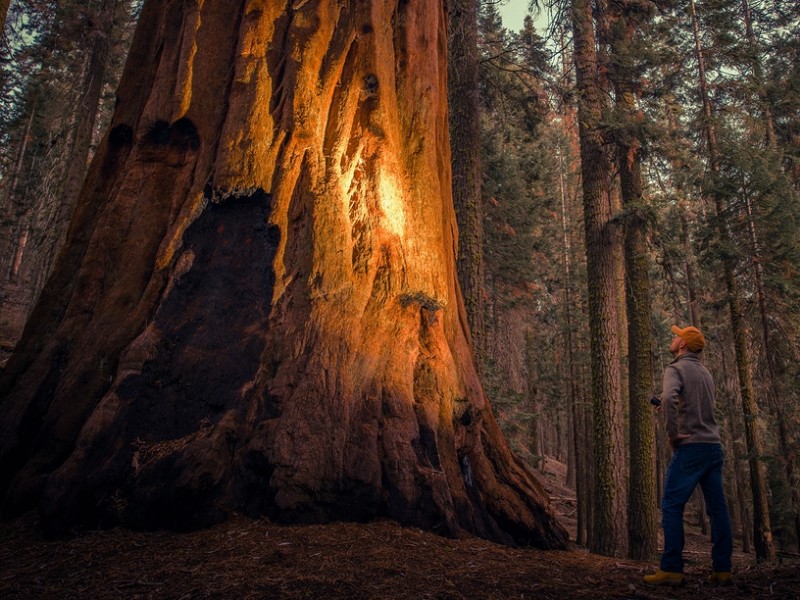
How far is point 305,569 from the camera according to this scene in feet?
10.3

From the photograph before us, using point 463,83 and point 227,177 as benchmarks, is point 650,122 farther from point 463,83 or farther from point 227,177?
point 227,177

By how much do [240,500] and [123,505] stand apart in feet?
2.66

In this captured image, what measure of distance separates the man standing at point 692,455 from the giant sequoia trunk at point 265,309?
1254 mm

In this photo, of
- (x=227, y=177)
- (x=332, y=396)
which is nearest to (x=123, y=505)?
(x=332, y=396)

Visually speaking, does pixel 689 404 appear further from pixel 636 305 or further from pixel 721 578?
pixel 636 305

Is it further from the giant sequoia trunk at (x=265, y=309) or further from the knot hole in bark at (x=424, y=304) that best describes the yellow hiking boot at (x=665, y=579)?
the knot hole in bark at (x=424, y=304)

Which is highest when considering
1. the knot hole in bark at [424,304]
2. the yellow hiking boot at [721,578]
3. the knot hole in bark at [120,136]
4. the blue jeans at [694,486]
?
the knot hole in bark at [120,136]

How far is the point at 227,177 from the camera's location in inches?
199

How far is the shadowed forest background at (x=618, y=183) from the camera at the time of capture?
1005cm

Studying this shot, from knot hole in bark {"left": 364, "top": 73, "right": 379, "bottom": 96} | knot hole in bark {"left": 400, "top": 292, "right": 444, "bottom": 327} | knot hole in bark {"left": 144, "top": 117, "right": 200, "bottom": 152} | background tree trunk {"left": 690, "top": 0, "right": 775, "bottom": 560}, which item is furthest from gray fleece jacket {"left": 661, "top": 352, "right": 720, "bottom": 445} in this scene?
background tree trunk {"left": 690, "top": 0, "right": 775, "bottom": 560}

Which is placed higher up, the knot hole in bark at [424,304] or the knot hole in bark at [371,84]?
the knot hole in bark at [371,84]

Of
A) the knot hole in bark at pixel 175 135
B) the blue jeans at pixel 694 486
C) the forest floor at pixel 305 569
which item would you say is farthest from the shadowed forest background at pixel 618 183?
the blue jeans at pixel 694 486

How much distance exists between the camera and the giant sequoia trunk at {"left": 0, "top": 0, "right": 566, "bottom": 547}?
4.04 metres

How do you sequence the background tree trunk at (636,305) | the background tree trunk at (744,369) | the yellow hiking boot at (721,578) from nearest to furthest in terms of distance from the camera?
the yellow hiking boot at (721,578) < the background tree trunk at (636,305) < the background tree trunk at (744,369)
